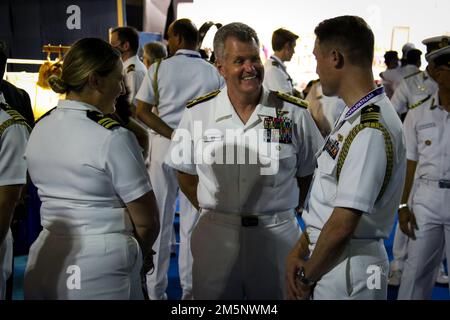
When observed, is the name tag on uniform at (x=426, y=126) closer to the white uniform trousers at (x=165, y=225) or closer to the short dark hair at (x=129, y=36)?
the white uniform trousers at (x=165, y=225)

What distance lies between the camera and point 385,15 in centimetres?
884

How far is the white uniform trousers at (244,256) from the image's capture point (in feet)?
7.64

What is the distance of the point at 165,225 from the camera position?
3.92 metres

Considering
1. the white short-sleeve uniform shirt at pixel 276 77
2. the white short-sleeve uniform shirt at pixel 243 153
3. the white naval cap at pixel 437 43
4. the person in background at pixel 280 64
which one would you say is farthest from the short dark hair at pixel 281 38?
the white short-sleeve uniform shirt at pixel 243 153

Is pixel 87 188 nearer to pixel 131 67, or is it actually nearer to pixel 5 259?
pixel 5 259

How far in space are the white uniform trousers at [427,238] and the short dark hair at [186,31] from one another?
1.81 m

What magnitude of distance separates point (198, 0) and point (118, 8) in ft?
10.1

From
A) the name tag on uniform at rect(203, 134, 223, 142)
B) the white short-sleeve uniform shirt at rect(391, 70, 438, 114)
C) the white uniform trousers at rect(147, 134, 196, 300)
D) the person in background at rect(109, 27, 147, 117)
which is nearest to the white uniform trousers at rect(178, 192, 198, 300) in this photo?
the white uniform trousers at rect(147, 134, 196, 300)

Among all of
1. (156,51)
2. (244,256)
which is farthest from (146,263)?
(156,51)

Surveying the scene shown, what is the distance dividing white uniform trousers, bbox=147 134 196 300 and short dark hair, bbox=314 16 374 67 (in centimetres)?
213

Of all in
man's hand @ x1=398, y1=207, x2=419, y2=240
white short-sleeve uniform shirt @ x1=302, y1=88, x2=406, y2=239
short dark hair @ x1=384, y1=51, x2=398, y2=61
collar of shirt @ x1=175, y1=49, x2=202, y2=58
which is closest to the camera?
white short-sleeve uniform shirt @ x1=302, y1=88, x2=406, y2=239

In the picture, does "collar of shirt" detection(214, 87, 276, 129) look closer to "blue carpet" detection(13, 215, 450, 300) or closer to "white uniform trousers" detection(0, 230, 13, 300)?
"white uniform trousers" detection(0, 230, 13, 300)

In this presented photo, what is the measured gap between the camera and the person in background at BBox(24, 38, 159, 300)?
178 centimetres
